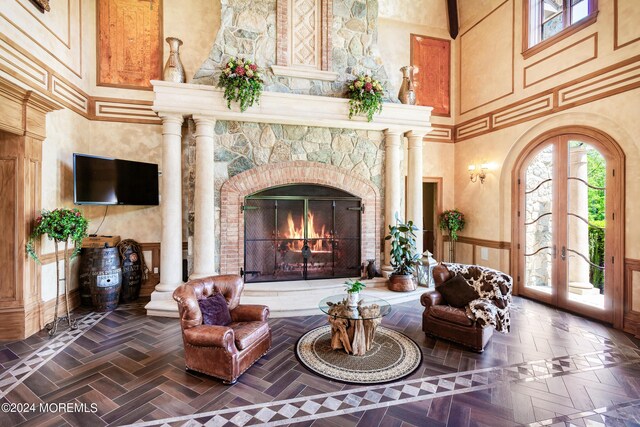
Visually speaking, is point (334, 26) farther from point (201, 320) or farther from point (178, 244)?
point (201, 320)

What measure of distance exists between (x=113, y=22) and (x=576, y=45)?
305 inches

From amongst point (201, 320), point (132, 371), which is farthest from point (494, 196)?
point (132, 371)

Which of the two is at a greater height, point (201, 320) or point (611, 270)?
point (611, 270)

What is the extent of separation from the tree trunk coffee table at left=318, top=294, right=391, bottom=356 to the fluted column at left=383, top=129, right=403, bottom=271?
2366 mm

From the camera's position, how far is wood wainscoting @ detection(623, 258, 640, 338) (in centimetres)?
368

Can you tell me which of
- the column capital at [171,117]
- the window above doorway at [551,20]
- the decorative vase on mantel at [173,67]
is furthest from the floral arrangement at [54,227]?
the window above doorway at [551,20]

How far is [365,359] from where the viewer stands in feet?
9.96

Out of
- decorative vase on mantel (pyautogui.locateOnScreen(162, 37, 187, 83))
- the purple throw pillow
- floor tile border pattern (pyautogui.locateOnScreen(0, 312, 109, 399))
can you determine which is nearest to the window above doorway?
decorative vase on mantel (pyautogui.locateOnScreen(162, 37, 187, 83))

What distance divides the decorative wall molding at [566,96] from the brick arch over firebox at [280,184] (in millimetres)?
2885

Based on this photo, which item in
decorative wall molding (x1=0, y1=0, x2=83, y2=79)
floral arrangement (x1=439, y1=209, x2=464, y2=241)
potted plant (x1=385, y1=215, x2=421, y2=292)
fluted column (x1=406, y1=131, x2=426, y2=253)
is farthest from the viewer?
floral arrangement (x1=439, y1=209, x2=464, y2=241)

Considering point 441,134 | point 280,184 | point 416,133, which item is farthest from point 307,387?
point 441,134

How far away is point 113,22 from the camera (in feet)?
16.7

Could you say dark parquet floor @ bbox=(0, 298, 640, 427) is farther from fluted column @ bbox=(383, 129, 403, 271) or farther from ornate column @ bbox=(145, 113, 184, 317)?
fluted column @ bbox=(383, 129, 403, 271)

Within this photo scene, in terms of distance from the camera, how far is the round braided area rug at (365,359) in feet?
8.99
